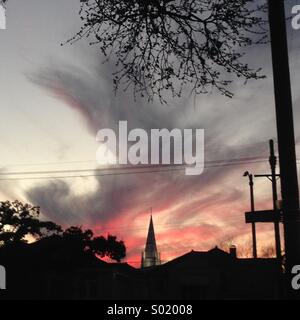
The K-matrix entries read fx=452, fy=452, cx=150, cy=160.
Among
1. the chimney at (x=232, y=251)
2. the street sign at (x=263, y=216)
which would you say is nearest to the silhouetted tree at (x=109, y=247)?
the chimney at (x=232, y=251)

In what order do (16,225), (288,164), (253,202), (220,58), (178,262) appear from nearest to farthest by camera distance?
(288,164) < (220,58) < (253,202) < (178,262) < (16,225)

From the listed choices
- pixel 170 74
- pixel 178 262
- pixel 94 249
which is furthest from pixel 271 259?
pixel 170 74

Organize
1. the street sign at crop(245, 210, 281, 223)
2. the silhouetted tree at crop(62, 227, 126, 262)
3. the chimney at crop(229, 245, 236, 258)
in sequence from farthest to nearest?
the silhouetted tree at crop(62, 227, 126, 262), the chimney at crop(229, 245, 236, 258), the street sign at crop(245, 210, 281, 223)

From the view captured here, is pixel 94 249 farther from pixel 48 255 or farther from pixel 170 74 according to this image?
pixel 170 74

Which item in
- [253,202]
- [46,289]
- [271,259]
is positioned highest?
[253,202]

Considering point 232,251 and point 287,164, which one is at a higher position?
point 232,251

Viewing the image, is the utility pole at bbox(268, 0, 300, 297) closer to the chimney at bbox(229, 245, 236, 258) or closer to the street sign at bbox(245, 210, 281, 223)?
the street sign at bbox(245, 210, 281, 223)

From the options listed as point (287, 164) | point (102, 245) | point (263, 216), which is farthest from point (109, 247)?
point (287, 164)

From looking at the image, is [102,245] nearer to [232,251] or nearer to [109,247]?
[109,247]

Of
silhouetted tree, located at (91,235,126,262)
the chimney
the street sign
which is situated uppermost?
silhouetted tree, located at (91,235,126,262)

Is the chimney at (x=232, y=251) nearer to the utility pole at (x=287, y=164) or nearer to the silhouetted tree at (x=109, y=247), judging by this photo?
the silhouetted tree at (x=109, y=247)

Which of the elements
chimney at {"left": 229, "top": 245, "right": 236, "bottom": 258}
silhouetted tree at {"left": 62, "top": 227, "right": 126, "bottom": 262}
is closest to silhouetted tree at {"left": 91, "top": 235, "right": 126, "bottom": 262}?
silhouetted tree at {"left": 62, "top": 227, "right": 126, "bottom": 262}
